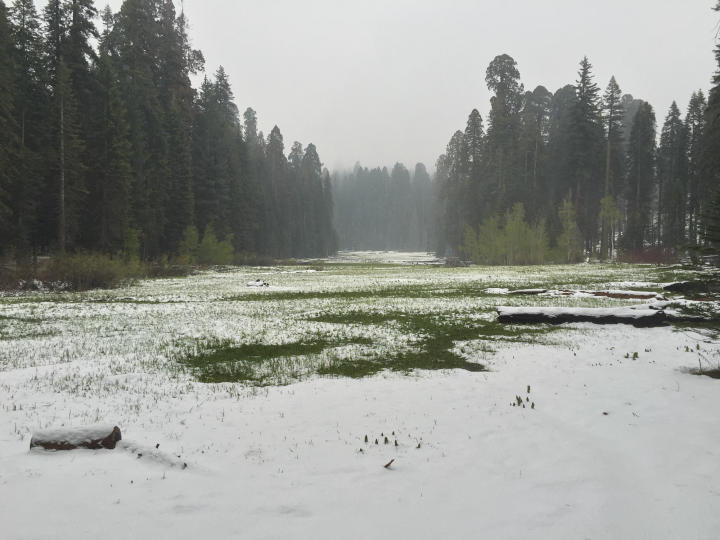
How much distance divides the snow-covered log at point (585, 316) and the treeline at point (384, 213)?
160409mm

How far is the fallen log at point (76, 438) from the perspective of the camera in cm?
544

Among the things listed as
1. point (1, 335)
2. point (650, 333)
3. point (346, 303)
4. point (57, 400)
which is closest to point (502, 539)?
point (57, 400)

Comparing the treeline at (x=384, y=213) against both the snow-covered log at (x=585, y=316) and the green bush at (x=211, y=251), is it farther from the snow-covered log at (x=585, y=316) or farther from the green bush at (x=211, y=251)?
the snow-covered log at (x=585, y=316)

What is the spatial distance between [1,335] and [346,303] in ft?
42.6

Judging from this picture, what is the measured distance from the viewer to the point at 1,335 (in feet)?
41.9

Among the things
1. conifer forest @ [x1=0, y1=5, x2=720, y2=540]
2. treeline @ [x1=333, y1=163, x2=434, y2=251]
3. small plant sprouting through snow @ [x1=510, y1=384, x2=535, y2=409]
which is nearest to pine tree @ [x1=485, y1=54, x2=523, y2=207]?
conifer forest @ [x1=0, y1=5, x2=720, y2=540]

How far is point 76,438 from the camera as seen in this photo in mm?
5523

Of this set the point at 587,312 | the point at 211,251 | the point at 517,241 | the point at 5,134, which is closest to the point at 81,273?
the point at 5,134

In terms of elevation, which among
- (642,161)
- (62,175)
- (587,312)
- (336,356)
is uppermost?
(642,161)

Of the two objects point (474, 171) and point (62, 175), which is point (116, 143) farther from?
point (474, 171)

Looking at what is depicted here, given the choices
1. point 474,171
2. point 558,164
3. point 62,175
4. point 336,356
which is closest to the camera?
point 336,356

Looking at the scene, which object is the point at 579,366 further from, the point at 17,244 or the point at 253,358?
the point at 17,244

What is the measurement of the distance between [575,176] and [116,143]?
62.6 metres

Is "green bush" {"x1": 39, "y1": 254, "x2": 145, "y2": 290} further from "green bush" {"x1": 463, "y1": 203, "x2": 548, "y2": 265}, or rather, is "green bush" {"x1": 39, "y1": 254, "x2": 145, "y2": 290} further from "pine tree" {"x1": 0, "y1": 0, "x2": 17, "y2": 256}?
"green bush" {"x1": 463, "y1": 203, "x2": 548, "y2": 265}
